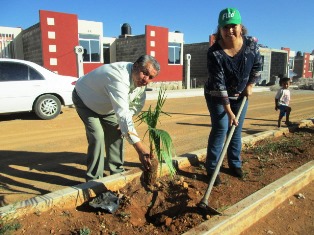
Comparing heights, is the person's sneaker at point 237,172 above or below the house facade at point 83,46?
below

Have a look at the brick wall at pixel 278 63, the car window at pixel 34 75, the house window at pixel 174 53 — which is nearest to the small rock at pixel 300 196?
the car window at pixel 34 75

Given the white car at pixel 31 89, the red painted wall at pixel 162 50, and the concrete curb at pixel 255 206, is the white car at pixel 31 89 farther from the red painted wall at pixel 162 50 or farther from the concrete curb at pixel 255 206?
the red painted wall at pixel 162 50

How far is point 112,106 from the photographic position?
10.7 feet

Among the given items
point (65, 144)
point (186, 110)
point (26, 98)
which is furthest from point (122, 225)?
point (186, 110)

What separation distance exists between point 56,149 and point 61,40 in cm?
1293

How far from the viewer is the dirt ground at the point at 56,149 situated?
364cm

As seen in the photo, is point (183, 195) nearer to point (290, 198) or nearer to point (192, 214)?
point (192, 214)

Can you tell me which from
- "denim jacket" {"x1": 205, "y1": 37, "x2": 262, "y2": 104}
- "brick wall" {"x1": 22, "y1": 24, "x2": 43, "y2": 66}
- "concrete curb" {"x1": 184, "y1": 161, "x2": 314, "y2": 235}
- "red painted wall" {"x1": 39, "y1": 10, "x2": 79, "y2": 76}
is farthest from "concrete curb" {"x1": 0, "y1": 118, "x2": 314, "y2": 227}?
"brick wall" {"x1": 22, "y1": 24, "x2": 43, "y2": 66}

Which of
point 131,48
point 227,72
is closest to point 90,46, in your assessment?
point 131,48

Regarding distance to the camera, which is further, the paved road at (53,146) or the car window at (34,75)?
the car window at (34,75)

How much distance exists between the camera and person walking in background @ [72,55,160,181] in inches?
108

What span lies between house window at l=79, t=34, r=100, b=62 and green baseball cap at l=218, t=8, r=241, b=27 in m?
16.8

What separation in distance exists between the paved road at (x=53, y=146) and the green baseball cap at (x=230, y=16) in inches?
94.7

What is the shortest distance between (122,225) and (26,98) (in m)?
6.08
